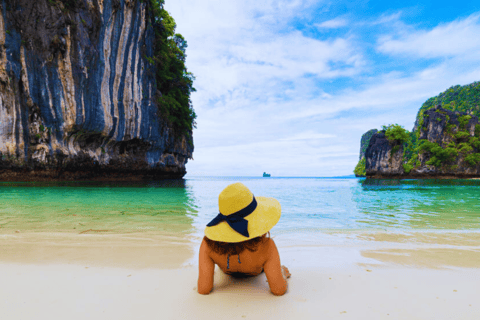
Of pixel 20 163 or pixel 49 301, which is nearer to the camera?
pixel 49 301

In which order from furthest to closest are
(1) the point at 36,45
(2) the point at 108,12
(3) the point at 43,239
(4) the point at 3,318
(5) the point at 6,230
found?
1. (2) the point at 108,12
2. (1) the point at 36,45
3. (5) the point at 6,230
4. (3) the point at 43,239
5. (4) the point at 3,318

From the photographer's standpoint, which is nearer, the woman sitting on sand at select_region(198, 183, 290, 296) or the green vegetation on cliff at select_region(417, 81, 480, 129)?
the woman sitting on sand at select_region(198, 183, 290, 296)

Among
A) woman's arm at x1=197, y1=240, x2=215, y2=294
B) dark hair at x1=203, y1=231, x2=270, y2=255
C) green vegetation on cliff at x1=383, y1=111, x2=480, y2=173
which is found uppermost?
green vegetation on cliff at x1=383, y1=111, x2=480, y2=173

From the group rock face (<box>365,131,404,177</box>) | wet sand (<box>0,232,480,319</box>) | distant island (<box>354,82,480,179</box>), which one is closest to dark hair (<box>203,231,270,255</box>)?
wet sand (<box>0,232,480,319</box>)

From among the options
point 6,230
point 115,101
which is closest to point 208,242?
point 6,230

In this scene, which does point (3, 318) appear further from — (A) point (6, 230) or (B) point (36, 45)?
(B) point (36, 45)

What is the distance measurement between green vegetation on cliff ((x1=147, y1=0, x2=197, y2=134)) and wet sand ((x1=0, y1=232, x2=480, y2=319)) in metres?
22.1

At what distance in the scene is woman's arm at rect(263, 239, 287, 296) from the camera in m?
1.87

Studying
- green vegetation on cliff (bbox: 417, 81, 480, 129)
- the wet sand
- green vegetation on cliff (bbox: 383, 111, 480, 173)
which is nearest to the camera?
the wet sand

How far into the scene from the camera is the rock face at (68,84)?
14641 millimetres

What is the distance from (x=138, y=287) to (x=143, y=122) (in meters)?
21.0

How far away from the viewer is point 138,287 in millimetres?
2127

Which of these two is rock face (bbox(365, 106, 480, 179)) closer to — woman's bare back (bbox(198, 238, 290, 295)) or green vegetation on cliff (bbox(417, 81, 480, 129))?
green vegetation on cliff (bbox(417, 81, 480, 129))

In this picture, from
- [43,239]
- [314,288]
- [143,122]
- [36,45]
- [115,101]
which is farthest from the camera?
[143,122]
